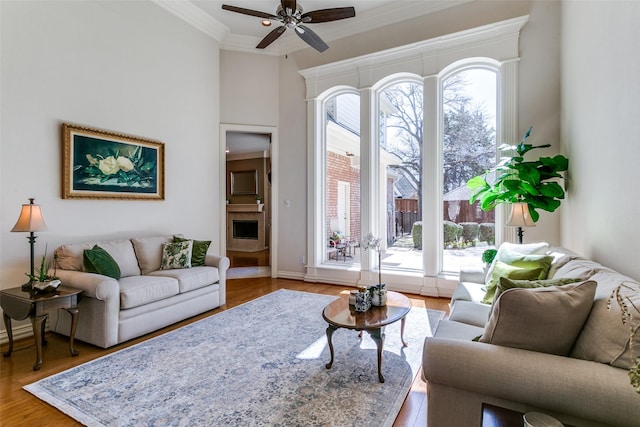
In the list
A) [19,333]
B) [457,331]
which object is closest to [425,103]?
[457,331]

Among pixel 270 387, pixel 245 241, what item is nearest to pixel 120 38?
pixel 270 387

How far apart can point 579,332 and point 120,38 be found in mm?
5215

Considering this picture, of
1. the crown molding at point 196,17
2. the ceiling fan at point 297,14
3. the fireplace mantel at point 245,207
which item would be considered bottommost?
the fireplace mantel at point 245,207

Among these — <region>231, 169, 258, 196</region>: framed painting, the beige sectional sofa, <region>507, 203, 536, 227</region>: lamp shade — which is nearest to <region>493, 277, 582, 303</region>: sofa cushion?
the beige sectional sofa

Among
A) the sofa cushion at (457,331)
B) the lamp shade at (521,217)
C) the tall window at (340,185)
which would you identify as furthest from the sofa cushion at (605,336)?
the tall window at (340,185)

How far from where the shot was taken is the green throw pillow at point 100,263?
3.10 metres

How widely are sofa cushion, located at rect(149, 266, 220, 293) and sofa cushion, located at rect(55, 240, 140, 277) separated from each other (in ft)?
0.83

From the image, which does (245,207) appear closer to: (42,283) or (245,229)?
(245,229)

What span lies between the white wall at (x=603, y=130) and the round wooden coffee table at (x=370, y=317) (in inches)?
60.7

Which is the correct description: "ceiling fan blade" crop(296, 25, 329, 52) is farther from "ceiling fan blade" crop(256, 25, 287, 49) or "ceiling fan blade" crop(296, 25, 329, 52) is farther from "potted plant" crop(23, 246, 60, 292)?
"potted plant" crop(23, 246, 60, 292)

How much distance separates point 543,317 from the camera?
136 cm

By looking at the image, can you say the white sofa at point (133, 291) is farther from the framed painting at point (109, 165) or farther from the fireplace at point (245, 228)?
the fireplace at point (245, 228)

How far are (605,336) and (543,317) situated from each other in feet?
0.76

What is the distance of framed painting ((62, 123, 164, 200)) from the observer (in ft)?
11.4
